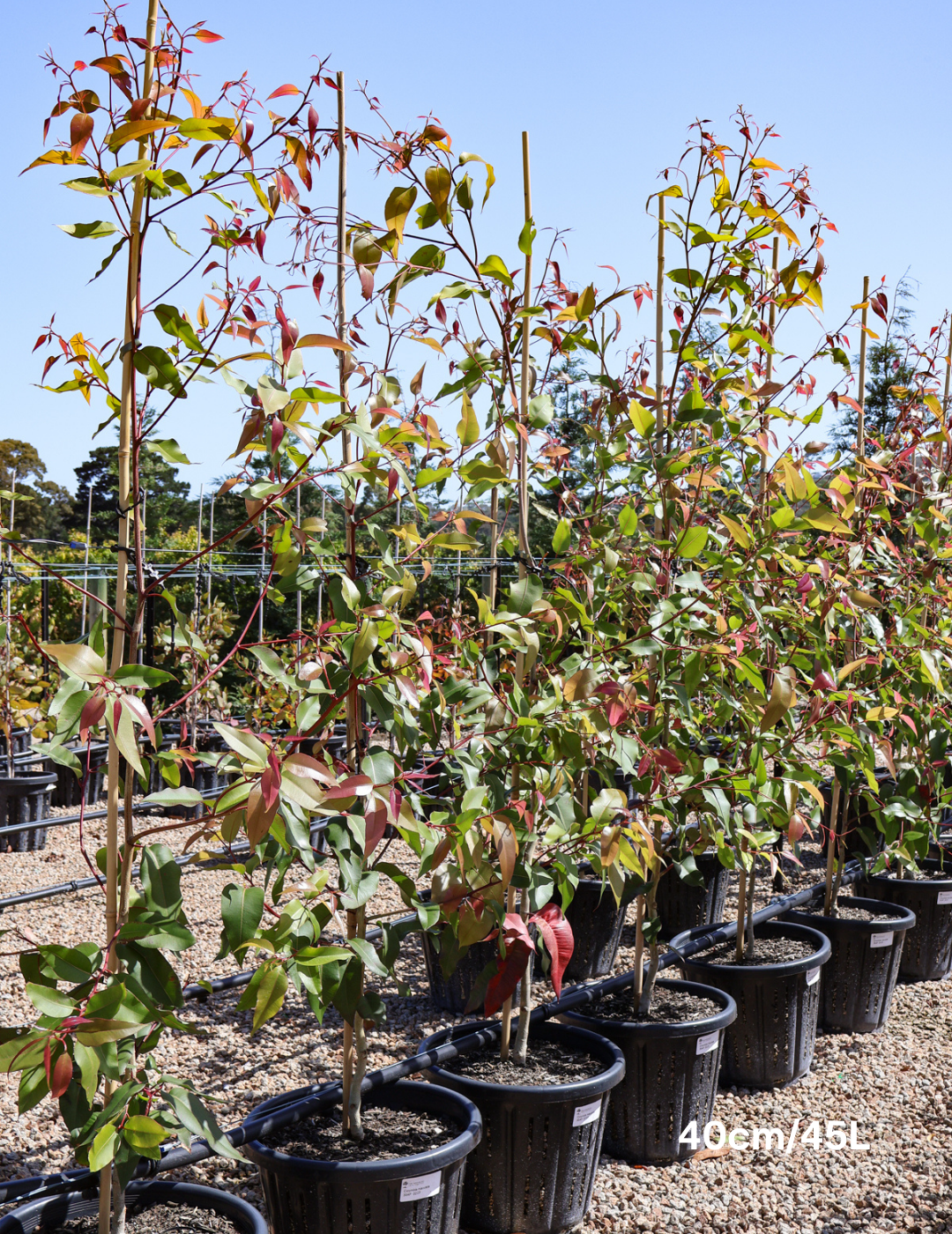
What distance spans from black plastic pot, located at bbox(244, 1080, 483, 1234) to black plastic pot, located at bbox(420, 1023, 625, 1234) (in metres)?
0.24

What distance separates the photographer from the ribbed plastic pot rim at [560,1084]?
74.5 inches

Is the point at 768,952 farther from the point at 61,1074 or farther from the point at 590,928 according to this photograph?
the point at 61,1074

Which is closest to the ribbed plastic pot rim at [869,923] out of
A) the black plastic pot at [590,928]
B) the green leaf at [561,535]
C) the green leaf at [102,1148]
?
the black plastic pot at [590,928]

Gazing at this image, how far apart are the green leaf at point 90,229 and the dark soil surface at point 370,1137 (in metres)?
1.35

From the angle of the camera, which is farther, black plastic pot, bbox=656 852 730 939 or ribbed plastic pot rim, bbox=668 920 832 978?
black plastic pot, bbox=656 852 730 939

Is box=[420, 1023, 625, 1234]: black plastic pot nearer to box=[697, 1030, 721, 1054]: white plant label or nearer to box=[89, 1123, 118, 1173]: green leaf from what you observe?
box=[697, 1030, 721, 1054]: white plant label

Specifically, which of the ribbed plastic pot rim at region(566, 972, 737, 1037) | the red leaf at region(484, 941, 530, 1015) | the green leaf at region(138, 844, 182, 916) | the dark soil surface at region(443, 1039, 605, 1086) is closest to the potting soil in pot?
the dark soil surface at region(443, 1039, 605, 1086)

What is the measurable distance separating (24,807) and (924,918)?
4256mm

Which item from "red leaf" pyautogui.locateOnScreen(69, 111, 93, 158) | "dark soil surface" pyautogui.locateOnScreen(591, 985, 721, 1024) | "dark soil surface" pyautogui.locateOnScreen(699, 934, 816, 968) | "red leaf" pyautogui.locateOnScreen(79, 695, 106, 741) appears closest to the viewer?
"red leaf" pyautogui.locateOnScreen(79, 695, 106, 741)

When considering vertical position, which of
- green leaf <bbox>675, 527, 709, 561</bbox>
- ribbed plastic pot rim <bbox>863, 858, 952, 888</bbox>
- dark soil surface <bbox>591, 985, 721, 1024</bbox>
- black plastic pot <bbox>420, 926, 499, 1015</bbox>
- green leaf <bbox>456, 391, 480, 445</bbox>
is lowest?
black plastic pot <bbox>420, 926, 499, 1015</bbox>

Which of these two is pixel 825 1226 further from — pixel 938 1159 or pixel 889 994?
pixel 889 994

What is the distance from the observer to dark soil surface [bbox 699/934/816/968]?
2764 millimetres

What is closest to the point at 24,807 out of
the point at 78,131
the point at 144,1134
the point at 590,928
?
the point at 590,928

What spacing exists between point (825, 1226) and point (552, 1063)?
64 centimetres
